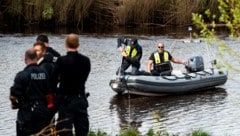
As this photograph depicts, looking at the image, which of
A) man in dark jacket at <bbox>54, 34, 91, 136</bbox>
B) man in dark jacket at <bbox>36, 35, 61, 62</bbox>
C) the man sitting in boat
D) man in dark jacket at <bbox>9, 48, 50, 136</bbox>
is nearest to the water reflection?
the man sitting in boat

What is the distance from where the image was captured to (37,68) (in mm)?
7445

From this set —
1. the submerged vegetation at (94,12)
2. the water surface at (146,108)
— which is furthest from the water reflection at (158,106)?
the submerged vegetation at (94,12)

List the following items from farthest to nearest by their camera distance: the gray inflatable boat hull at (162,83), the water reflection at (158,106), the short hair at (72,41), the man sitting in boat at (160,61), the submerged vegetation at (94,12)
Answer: the submerged vegetation at (94,12) → the man sitting in boat at (160,61) → the gray inflatable boat hull at (162,83) → the water reflection at (158,106) → the short hair at (72,41)

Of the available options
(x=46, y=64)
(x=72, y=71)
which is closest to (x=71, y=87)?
(x=72, y=71)

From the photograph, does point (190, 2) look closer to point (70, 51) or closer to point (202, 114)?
point (202, 114)

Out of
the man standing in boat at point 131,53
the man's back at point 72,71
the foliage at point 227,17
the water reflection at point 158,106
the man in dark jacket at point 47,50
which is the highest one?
the foliage at point 227,17

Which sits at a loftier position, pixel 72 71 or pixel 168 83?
pixel 72 71

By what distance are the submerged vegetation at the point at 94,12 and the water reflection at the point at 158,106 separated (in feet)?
54.8

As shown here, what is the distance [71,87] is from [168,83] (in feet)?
30.0

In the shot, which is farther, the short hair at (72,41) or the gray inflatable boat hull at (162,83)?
the gray inflatable boat hull at (162,83)

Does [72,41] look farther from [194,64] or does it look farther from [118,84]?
[194,64]

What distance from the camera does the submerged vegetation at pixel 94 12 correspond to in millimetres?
34375

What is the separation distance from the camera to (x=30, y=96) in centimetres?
750

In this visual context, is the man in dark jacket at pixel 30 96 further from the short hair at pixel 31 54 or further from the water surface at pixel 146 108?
the water surface at pixel 146 108
